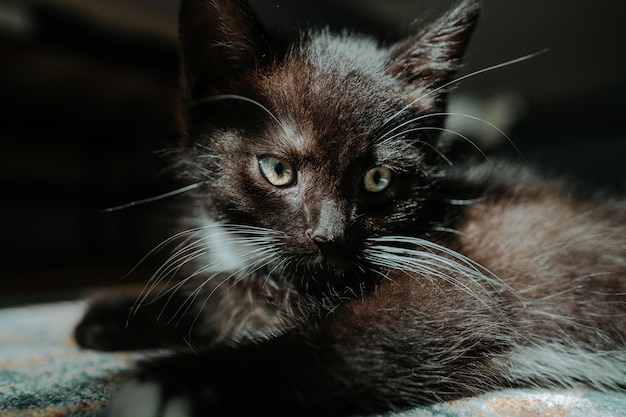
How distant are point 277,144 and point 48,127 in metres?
2.14

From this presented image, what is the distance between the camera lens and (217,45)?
0.96m

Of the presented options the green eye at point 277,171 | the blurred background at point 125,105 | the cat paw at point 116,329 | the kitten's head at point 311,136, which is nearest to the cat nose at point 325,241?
the kitten's head at point 311,136

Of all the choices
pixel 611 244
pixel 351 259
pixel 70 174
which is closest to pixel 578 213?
pixel 611 244

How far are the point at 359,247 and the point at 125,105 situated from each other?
1995 mm

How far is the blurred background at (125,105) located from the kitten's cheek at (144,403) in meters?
1.60

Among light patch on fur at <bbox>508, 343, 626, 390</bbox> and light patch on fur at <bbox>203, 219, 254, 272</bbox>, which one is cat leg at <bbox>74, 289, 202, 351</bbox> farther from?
light patch on fur at <bbox>508, 343, 626, 390</bbox>

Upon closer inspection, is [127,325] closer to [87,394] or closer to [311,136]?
[87,394]

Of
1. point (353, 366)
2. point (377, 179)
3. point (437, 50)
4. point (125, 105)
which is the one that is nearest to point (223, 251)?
point (377, 179)

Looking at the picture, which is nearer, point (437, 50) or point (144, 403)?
point (144, 403)

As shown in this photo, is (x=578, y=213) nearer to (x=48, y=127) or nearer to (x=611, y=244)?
(x=611, y=244)

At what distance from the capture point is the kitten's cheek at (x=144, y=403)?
0.56 m

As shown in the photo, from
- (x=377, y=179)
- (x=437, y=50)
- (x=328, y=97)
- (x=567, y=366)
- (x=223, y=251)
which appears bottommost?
(x=567, y=366)

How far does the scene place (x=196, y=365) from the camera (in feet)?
2.03

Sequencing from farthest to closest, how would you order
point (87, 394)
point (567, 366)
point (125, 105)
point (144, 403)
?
1. point (125, 105)
2. point (567, 366)
3. point (87, 394)
4. point (144, 403)
